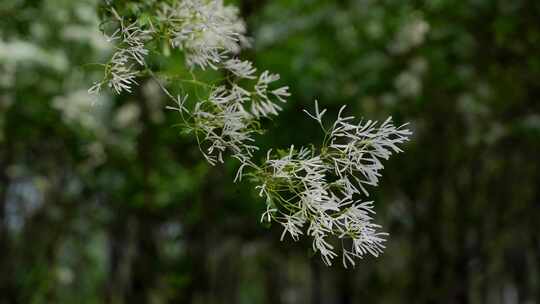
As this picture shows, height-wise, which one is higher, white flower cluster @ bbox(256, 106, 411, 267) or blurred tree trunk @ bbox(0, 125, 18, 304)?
blurred tree trunk @ bbox(0, 125, 18, 304)

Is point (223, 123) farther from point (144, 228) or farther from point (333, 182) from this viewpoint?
point (144, 228)

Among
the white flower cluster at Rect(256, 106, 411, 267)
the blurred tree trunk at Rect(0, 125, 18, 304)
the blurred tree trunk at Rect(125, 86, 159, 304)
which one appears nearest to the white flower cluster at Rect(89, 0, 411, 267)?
the white flower cluster at Rect(256, 106, 411, 267)

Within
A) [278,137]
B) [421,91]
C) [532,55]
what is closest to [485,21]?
[532,55]

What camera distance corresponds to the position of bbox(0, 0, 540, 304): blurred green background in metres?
7.47

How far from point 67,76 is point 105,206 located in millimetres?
4168

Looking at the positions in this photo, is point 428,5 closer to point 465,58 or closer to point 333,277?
point 465,58

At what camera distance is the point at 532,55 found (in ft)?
23.1

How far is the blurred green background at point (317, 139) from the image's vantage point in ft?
24.5

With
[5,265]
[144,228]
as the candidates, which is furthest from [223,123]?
[5,265]

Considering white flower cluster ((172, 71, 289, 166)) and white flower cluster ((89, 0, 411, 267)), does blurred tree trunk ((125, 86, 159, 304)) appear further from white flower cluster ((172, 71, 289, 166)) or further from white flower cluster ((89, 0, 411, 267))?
white flower cluster ((172, 71, 289, 166))

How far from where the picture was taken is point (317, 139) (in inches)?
329

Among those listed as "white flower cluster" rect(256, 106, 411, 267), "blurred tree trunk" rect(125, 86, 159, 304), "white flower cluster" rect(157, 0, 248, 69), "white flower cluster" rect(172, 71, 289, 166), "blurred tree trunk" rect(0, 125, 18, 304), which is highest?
"blurred tree trunk" rect(0, 125, 18, 304)

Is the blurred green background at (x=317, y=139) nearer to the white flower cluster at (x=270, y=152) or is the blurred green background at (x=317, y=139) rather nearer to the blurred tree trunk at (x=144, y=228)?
the blurred tree trunk at (x=144, y=228)

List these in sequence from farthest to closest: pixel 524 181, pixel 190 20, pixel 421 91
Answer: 1. pixel 524 181
2. pixel 421 91
3. pixel 190 20
